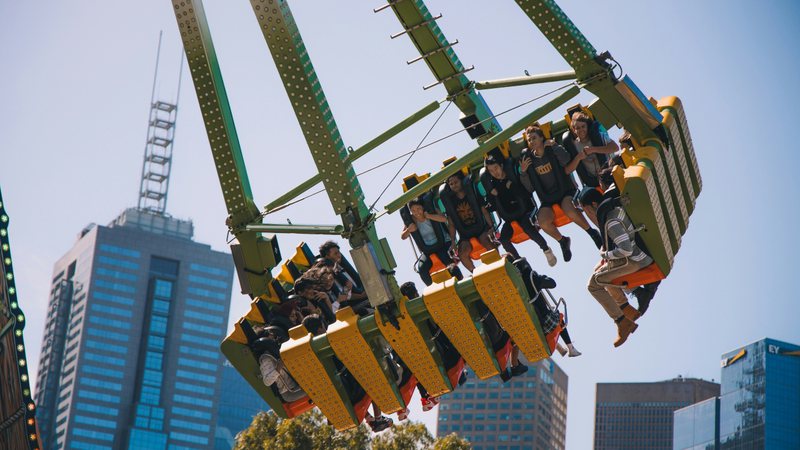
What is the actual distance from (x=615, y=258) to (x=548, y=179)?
1.95m

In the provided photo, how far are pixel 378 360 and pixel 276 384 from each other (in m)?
1.93

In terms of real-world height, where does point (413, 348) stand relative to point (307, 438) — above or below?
below

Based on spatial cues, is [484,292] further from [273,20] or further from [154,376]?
[154,376]

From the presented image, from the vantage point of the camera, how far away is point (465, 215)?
19.6 metres

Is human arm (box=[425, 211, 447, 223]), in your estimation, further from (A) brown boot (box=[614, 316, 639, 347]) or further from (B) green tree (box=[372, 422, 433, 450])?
(B) green tree (box=[372, 422, 433, 450])

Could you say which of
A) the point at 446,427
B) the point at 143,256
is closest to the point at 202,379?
the point at 143,256

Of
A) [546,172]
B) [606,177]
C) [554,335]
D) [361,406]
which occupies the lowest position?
[361,406]

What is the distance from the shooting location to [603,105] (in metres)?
17.0

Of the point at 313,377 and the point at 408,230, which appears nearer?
the point at 313,377

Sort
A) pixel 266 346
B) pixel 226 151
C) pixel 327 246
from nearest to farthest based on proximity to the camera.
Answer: pixel 226 151 → pixel 266 346 → pixel 327 246

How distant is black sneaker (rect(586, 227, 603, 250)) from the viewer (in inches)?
718

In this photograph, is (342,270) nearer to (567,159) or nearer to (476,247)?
(476,247)

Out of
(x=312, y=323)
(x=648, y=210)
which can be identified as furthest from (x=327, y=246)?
(x=648, y=210)

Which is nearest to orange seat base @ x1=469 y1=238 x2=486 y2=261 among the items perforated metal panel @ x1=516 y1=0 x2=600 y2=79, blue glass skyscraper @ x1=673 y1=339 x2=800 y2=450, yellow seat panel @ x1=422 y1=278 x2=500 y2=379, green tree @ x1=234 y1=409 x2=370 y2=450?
yellow seat panel @ x1=422 y1=278 x2=500 y2=379
